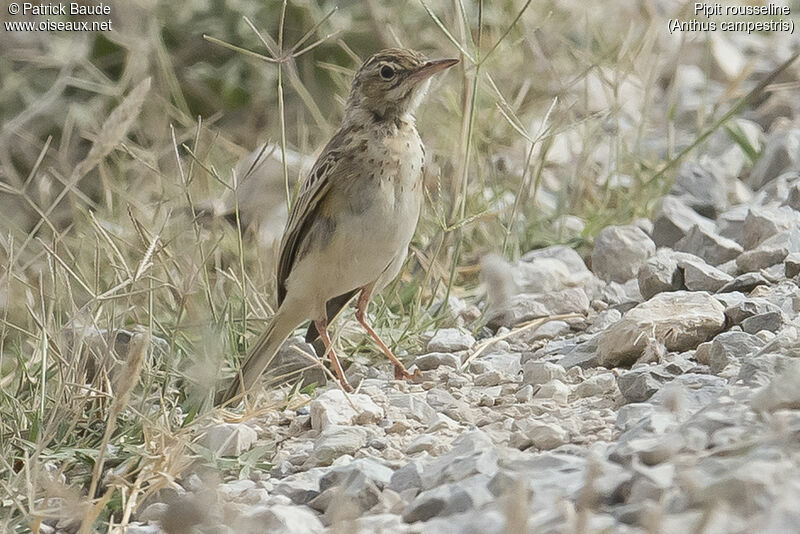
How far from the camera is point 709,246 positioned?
14.1 feet

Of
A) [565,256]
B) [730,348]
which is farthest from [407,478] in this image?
[565,256]

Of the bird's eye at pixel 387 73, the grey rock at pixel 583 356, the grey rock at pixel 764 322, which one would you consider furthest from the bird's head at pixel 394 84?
the grey rock at pixel 764 322

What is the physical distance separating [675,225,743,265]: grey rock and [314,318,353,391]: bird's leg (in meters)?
1.40

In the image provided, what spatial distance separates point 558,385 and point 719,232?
150cm

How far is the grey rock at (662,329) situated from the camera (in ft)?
11.4

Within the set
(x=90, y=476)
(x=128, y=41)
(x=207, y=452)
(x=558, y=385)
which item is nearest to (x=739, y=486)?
(x=558, y=385)

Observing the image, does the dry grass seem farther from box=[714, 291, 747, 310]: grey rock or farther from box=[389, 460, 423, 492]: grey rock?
box=[714, 291, 747, 310]: grey rock

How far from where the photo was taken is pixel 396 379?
3834 millimetres

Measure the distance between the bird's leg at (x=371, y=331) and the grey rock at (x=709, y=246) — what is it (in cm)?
121

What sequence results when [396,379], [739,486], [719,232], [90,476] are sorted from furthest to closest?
[719,232] < [396,379] < [90,476] < [739,486]

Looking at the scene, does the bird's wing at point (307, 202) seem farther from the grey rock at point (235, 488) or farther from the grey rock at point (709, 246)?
the grey rock at point (709, 246)

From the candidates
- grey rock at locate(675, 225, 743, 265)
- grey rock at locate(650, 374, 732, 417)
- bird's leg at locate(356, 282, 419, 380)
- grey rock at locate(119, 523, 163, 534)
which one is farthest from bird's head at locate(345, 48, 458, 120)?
grey rock at locate(119, 523, 163, 534)

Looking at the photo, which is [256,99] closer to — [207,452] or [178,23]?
[178,23]

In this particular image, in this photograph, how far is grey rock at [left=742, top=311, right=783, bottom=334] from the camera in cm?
339
